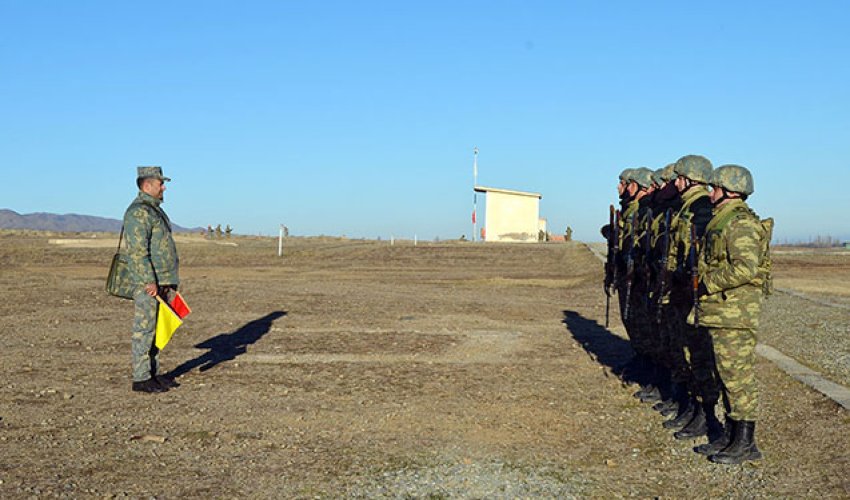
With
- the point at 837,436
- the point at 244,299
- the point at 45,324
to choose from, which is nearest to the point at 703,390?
the point at 837,436

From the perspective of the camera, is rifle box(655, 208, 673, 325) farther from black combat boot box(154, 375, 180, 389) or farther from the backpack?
black combat boot box(154, 375, 180, 389)

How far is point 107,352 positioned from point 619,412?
606 centimetres

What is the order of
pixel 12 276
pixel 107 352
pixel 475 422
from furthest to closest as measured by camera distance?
pixel 12 276
pixel 107 352
pixel 475 422

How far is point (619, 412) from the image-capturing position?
24.1 ft

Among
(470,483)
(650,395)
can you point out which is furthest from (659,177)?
(470,483)

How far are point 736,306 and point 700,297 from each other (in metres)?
0.25

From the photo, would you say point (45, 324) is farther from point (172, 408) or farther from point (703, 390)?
point (703, 390)

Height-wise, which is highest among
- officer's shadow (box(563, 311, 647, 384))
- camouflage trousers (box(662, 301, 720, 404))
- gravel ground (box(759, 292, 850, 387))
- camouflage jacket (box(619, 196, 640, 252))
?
camouflage jacket (box(619, 196, 640, 252))

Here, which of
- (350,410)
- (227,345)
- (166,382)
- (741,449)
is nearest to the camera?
(741,449)

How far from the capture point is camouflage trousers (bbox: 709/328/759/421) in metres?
5.69

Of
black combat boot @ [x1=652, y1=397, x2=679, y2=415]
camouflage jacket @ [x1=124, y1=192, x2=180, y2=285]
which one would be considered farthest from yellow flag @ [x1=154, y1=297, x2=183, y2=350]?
black combat boot @ [x1=652, y1=397, x2=679, y2=415]

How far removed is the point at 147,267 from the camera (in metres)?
7.72

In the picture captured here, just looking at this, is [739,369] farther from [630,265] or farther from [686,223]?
[630,265]

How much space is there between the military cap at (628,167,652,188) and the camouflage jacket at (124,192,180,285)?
461cm
